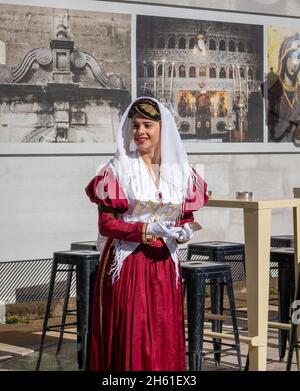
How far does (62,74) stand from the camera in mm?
9742

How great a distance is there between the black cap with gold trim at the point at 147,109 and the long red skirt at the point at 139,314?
2.25 feet

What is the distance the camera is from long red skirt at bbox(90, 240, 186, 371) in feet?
19.3

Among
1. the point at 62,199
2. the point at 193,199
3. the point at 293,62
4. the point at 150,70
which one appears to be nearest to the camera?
the point at 193,199

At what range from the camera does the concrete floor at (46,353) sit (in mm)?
7977

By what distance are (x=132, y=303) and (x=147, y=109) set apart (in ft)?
3.47

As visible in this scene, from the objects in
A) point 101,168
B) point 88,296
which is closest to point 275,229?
point 88,296

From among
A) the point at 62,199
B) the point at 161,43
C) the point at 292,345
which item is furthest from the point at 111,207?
the point at 161,43

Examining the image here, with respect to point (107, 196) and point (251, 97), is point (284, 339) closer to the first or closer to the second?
point (107, 196)

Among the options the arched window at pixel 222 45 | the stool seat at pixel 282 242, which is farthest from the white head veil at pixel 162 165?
the arched window at pixel 222 45

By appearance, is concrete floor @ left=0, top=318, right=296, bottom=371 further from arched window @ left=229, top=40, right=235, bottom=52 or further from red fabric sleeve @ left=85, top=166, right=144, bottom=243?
arched window @ left=229, top=40, right=235, bottom=52

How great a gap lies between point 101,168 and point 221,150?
4.85 metres

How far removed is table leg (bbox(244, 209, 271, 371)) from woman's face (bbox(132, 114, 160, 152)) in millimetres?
1298

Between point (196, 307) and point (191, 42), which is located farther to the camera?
point (191, 42)

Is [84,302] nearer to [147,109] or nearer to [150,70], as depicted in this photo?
[147,109]
